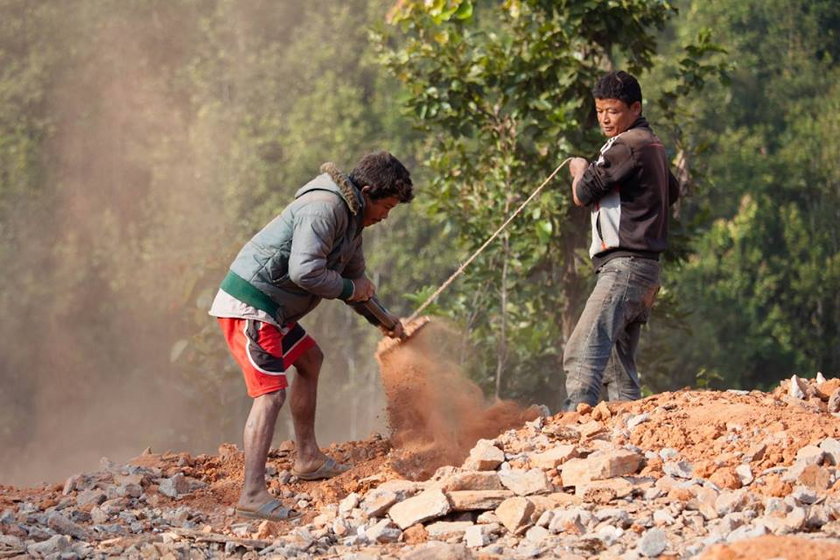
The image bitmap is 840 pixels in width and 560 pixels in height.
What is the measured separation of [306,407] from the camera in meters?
6.60

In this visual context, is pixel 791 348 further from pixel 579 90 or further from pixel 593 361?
pixel 593 361

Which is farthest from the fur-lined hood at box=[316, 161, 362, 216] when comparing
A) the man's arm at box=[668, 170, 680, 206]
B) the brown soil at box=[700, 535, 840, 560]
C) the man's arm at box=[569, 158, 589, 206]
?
the brown soil at box=[700, 535, 840, 560]

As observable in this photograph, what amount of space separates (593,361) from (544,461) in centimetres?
86

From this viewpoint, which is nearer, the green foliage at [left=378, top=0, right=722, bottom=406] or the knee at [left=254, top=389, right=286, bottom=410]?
the knee at [left=254, top=389, right=286, bottom=410]

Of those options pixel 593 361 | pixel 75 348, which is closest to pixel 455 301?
pixel 593 361

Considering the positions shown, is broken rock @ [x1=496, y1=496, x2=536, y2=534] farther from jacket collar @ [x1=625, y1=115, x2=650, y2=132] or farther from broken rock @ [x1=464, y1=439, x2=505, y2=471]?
jacket collar @ [x1=625, y1=115, x2=650, y2=132]

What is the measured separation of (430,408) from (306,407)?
69 cm

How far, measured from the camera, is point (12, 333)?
814 inches

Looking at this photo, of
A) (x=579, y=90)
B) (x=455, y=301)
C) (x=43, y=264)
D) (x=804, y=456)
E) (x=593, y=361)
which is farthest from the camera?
(x=43, y=264)

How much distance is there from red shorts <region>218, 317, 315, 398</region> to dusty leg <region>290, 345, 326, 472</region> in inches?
17.0

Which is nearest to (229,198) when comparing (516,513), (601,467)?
(601,467)

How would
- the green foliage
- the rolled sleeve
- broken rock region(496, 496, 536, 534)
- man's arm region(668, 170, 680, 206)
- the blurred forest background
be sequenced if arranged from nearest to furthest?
broken rock region(496, 496, 536, 534) → the rolled sleeve → man's arm region(668, 170, 680, 206) → the green foliage → the blurred forest background

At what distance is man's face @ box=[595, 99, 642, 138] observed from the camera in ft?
21.5

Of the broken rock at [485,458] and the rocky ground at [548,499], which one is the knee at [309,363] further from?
the broken rock at [485,458]
